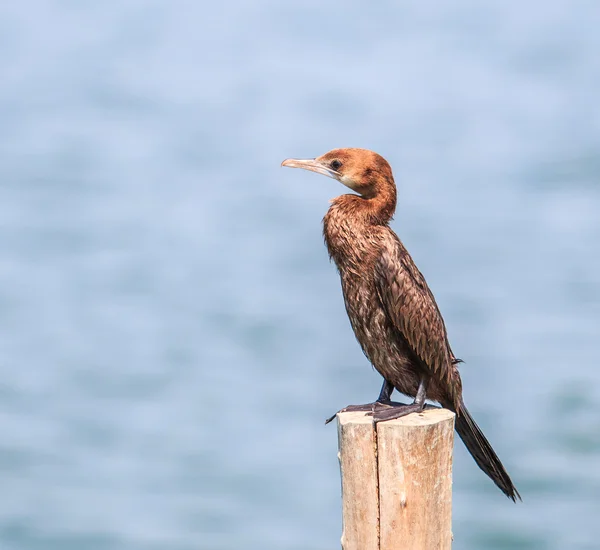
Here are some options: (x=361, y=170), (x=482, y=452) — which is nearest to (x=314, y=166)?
(x=361, y=170)

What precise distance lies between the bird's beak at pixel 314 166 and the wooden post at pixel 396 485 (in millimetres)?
1494

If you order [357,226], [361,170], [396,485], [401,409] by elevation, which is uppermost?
[361,170]

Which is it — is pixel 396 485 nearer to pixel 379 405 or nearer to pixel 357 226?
pixel 379 405

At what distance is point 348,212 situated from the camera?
5.53 metres

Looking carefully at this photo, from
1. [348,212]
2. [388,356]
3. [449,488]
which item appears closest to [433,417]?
[449,488]

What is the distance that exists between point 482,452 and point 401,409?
71 centimetres

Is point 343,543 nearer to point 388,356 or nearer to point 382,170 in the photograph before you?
point 388,356

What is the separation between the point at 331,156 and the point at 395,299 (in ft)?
2.91

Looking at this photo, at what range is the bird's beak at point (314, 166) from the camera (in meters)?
5.57

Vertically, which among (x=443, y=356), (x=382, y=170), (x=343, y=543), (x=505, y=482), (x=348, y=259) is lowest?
(x=343, y=543)

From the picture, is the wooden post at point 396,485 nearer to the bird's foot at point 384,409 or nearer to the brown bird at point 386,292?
the bird's foot at point 384,409

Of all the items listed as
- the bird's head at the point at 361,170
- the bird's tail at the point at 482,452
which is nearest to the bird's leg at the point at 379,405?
the bird's tail at the point at 482,452

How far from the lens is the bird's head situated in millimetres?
5434

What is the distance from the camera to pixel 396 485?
4.69 m
